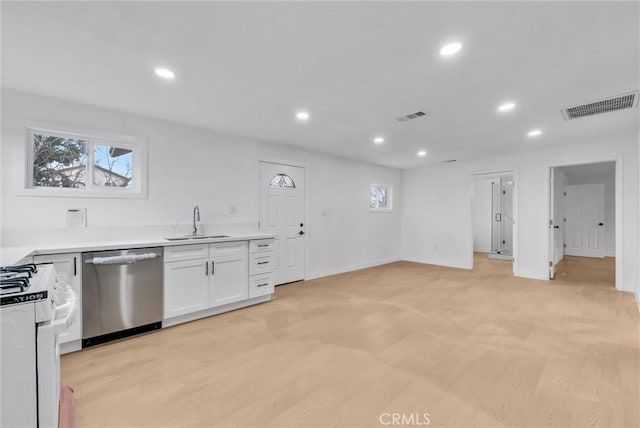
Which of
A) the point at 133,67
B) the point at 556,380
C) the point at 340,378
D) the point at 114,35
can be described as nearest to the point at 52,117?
the point at 133,67

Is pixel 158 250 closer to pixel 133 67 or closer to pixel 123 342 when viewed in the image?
pixel 123 342

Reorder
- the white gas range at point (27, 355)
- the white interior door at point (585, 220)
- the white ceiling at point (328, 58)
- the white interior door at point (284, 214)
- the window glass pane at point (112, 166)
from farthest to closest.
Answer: the white interior door at point (585, 220), the white interior door at point (284, 214), the window glass pane at point (112, 166), the white ceiling at point (328, 58), the white gas range at point (27, 355)

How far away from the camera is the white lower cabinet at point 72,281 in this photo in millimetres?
2451

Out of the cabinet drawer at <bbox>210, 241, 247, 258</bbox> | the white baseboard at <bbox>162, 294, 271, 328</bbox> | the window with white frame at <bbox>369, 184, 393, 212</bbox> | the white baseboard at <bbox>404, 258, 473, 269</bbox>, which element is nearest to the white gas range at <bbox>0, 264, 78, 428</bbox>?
the white baseboard at <bbox>162, 294, 271, 328</bbox>

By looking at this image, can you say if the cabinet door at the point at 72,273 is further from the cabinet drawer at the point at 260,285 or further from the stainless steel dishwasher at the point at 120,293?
the cabinet drawer at the point at 260,285

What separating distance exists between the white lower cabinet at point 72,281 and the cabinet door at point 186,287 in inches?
27.5

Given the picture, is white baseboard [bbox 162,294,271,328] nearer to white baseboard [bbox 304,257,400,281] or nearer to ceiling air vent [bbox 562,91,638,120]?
white baseboard [bbox 304,257,400,281]

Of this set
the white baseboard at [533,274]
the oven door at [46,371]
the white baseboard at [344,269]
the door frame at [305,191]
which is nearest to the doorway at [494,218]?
the white baseboard at [533,274]

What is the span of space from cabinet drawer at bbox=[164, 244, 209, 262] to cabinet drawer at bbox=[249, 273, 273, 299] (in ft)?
2.43

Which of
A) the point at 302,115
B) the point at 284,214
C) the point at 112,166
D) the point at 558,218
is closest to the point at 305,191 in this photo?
the point at 284,214

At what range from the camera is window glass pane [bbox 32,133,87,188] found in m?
2.90

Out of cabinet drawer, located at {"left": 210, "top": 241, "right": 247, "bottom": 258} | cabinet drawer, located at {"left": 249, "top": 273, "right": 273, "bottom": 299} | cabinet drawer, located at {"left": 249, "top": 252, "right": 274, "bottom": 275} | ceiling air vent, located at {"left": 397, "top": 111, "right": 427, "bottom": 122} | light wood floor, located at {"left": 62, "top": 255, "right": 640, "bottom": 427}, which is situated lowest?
light wood floor, located at {"left": 62, "top": 255, "right": 640, "bottom": 427}

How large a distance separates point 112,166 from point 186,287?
5.43ft

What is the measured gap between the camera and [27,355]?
1.03m
